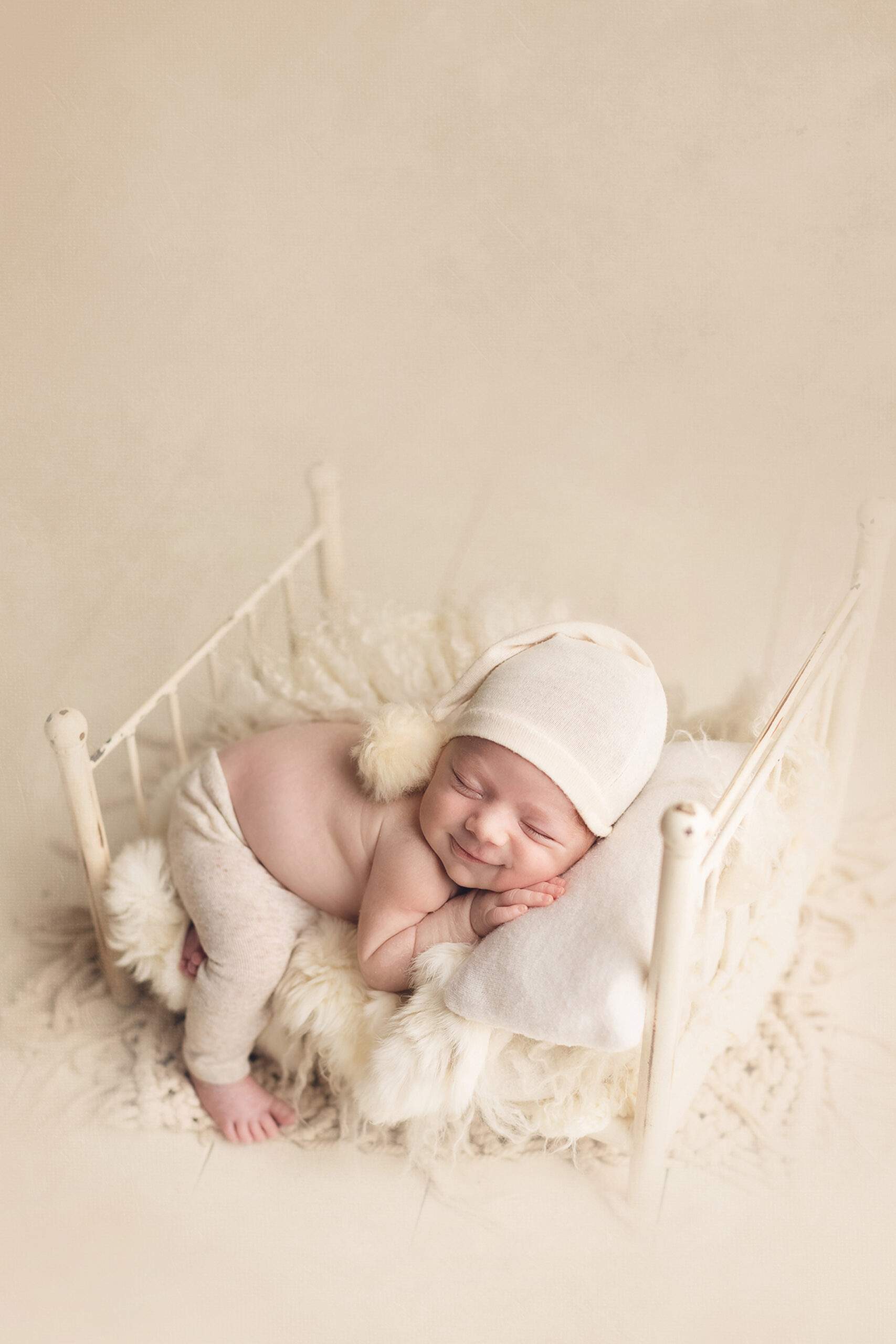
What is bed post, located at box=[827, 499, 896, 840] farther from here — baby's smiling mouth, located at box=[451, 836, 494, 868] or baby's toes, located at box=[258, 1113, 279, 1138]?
baby's toes, located at box=[258, 1113, 279, 1138]

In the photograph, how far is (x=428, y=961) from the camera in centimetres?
135

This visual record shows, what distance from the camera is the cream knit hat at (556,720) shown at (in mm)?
1321

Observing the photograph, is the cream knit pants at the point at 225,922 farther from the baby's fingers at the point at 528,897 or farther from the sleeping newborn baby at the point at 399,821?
the baby's fingers at the point at 528,897

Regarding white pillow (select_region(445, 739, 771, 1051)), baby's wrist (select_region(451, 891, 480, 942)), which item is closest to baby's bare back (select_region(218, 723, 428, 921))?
baby's wrist (select_region(451, 891, 480, 942))

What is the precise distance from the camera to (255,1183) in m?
1.52

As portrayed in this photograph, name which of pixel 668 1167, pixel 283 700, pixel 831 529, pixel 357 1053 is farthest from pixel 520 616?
pixel 668 1167

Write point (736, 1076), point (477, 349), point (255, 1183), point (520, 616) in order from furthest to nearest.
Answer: point (477, 349)
point (520, 616)
point (736, 1076)
point (255, 1183)

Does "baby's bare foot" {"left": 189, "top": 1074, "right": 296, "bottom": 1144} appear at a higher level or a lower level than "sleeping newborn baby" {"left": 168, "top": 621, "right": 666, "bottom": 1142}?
lower

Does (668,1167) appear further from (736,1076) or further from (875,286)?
(875,286)

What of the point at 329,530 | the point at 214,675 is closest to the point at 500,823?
the point at 214,675

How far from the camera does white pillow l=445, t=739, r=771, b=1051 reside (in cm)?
120

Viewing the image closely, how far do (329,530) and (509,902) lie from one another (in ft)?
2.85

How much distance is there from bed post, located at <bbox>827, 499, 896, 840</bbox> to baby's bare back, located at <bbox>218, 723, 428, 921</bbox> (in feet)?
2.39

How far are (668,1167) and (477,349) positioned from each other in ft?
4.48
